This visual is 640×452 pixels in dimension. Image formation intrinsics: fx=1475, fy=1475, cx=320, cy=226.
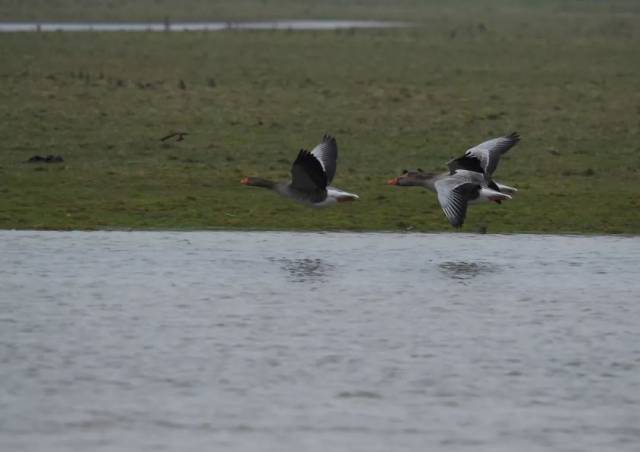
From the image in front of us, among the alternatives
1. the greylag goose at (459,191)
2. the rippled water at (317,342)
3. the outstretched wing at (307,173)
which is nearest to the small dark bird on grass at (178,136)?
the rippled water at (317,342)

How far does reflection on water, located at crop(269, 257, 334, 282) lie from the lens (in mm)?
14547

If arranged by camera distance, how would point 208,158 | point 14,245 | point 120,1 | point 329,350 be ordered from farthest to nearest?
1. point 120,1
2. point 208,158
3. point 14,245
4. point 329,350

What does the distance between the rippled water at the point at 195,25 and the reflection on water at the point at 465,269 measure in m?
39.0

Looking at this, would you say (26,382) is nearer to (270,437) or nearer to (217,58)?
(270,437)

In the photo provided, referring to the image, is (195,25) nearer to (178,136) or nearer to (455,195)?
(178,136)

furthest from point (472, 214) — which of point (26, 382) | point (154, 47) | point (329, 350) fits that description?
point (154, 47)

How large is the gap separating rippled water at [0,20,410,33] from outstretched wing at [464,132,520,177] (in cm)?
3678

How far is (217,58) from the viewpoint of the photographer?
42438 millimetres

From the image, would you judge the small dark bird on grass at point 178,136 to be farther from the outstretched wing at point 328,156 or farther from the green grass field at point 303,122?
the outstretched wing at point 328,156

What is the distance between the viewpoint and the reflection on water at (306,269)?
14547mm

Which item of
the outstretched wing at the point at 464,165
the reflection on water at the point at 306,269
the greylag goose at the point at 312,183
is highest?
the outstretched wing at the point at 464,165

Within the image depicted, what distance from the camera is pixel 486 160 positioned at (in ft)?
56.5

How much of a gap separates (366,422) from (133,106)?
20.7m

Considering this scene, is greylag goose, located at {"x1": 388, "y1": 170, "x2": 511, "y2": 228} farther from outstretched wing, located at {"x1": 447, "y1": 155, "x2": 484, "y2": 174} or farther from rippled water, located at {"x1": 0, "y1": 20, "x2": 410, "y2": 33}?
rippled water, located at {"x1": 0, "y1": 20, "x2": 410, "y2": 33}
